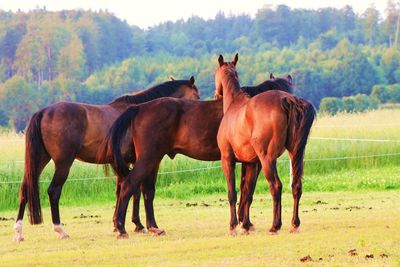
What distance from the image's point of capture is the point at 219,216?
14688 mm

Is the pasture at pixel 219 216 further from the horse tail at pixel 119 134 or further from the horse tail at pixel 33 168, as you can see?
the horse tail at pixel 119 134

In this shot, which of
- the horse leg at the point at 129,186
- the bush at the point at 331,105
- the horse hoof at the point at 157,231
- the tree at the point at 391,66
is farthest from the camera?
the tree at the point at 391,66

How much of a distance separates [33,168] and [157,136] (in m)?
1.64

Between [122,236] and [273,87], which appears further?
[273,87]

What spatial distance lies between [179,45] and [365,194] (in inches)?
4175

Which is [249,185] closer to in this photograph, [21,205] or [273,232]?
[273,232]

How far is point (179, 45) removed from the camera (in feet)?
405

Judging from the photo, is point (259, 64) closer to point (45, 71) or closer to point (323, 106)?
point (323, 106)

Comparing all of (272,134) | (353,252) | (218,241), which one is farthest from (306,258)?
(272,134)

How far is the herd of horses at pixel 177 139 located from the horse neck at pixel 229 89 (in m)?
0.01

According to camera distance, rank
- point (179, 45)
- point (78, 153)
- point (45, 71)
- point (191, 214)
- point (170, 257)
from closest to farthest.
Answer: point (170, 257)
point (78, 153)
point (191, 214)
point (45, 71)
point (179, 45)

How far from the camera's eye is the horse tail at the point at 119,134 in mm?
12195

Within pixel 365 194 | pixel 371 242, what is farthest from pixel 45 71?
pixel 371 242

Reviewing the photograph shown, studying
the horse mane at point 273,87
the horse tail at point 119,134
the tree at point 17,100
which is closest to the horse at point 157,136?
the horse tail at point 119,134
